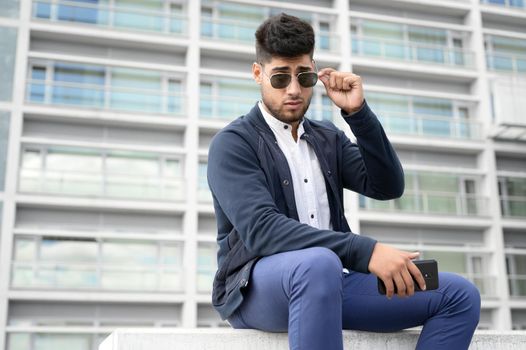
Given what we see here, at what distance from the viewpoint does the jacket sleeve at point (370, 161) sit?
2.55m

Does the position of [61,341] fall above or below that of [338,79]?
below

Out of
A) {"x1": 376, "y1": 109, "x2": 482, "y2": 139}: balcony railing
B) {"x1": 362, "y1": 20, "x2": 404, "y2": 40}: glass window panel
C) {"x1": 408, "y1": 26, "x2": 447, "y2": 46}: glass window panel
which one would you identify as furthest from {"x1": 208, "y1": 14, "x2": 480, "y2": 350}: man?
{"x1": 408, "y1": 26, "x2": 447, "y2": 46}: glass window panel

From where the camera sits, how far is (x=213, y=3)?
21.0 m

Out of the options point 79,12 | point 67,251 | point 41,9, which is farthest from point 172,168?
point 41,9

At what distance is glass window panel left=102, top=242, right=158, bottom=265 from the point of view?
18.2 meters

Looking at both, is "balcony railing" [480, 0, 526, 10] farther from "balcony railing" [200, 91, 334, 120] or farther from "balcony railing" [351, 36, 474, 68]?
"balcony railing" [200, 91, 334, 120]

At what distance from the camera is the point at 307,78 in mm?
2523

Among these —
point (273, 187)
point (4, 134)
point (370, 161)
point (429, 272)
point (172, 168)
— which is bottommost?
point (429, 272)

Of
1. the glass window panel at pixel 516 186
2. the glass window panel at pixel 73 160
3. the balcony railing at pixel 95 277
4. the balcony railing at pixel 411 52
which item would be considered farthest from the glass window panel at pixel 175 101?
the glass window panel at pixel 516 186

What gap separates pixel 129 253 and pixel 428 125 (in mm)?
9883

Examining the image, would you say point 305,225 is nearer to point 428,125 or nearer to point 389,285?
point 389,285

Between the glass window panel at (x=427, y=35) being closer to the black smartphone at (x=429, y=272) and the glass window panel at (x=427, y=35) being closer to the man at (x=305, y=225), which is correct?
the man at (x=305, y=225)

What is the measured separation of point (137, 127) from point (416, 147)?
8.37 meters

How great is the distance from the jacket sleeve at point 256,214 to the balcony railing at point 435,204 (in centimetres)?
1812
